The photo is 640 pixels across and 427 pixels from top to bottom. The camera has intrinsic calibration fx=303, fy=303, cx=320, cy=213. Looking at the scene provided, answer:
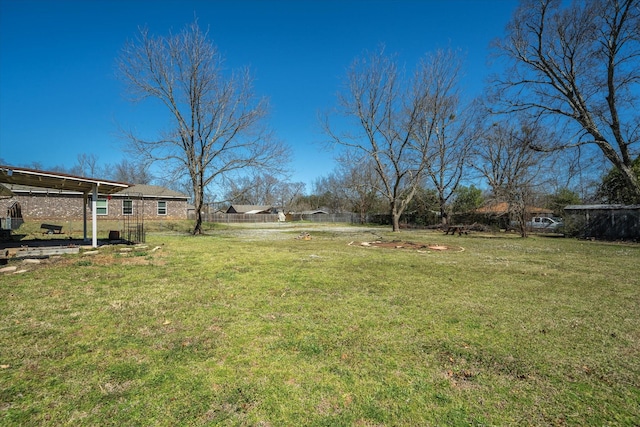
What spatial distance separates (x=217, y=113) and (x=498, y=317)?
750 inches

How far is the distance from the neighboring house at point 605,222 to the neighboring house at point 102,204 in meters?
27.8

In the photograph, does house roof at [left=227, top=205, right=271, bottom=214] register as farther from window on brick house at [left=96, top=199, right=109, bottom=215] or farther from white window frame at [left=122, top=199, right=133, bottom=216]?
window on brick house at [left=96, top=199, right=109, bottom=215]

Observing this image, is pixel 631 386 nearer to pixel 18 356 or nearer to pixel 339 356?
pixel 339 356

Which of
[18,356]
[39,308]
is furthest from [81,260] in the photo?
[18,356]

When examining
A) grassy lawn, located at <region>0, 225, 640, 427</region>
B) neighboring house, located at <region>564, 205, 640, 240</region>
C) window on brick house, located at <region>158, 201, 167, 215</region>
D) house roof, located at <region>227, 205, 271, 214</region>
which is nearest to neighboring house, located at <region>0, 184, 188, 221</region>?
window on brick house, located at <region>158, 201, 167, 215</region>

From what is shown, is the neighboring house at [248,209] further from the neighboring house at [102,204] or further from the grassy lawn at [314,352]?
the grassy lawn at [314,352]

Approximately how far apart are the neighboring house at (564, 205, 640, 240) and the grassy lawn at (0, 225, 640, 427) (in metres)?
16.1

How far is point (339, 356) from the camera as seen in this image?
296cm

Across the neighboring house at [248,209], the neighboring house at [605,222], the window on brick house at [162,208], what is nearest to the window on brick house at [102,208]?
the window on brick house at [162,208]

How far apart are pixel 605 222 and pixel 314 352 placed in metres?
23.1

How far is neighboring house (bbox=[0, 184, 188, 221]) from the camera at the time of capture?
23.1m

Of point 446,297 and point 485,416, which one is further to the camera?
point 446,297

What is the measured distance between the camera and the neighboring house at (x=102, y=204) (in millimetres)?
23078

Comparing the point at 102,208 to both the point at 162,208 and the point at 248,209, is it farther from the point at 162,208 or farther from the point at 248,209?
the point at 248,209
